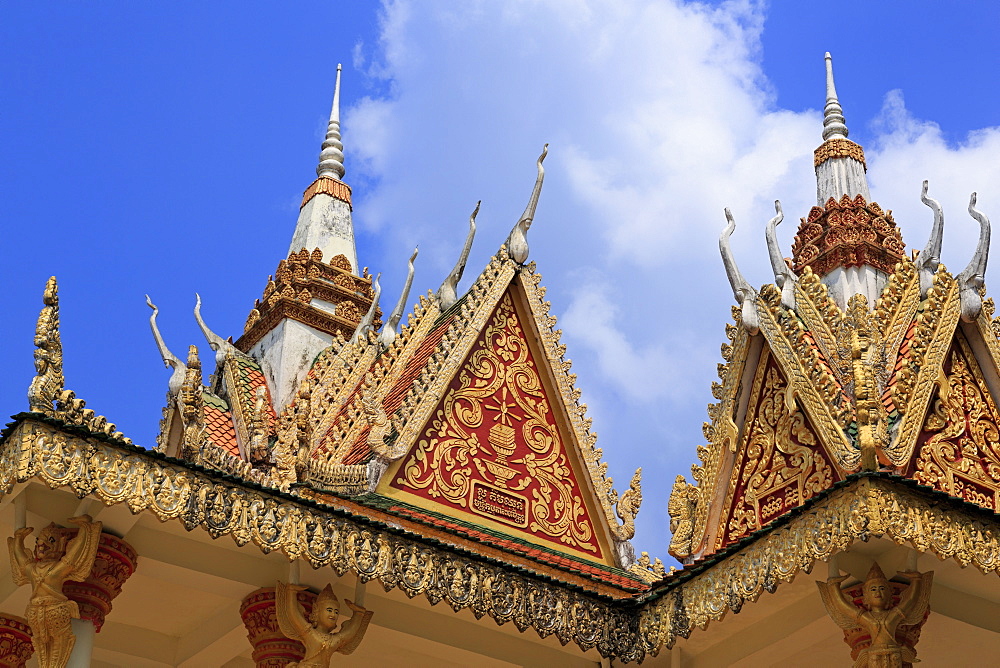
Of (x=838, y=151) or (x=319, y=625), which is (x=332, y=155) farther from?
(x=319, y=625)

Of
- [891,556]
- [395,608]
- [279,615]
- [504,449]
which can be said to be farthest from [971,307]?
[279,615]

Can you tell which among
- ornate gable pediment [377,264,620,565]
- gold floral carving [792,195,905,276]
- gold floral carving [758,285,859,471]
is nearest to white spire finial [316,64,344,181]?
ornate gable pediment [377,264,620,565]

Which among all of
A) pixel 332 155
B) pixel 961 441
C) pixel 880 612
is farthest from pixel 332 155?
pixel 880 612

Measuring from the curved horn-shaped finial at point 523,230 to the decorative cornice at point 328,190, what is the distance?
4646 millimetres

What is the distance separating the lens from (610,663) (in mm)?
9352

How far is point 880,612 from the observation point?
7719mm

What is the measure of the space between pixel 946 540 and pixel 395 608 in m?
3.28

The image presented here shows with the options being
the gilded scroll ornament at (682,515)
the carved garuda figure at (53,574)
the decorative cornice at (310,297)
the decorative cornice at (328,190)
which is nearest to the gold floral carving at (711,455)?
the gilded scroll ornament at (682,515)

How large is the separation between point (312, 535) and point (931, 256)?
200 inches

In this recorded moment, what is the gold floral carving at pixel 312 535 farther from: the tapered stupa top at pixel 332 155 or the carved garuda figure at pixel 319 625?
the tapered stupa top at pixel 332 155

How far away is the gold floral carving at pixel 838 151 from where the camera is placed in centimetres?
1299

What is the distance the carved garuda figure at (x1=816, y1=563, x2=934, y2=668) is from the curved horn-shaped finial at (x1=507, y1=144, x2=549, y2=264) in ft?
17.6

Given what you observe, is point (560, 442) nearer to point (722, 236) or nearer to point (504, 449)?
point (504, 449)

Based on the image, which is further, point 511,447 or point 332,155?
point 332,155
